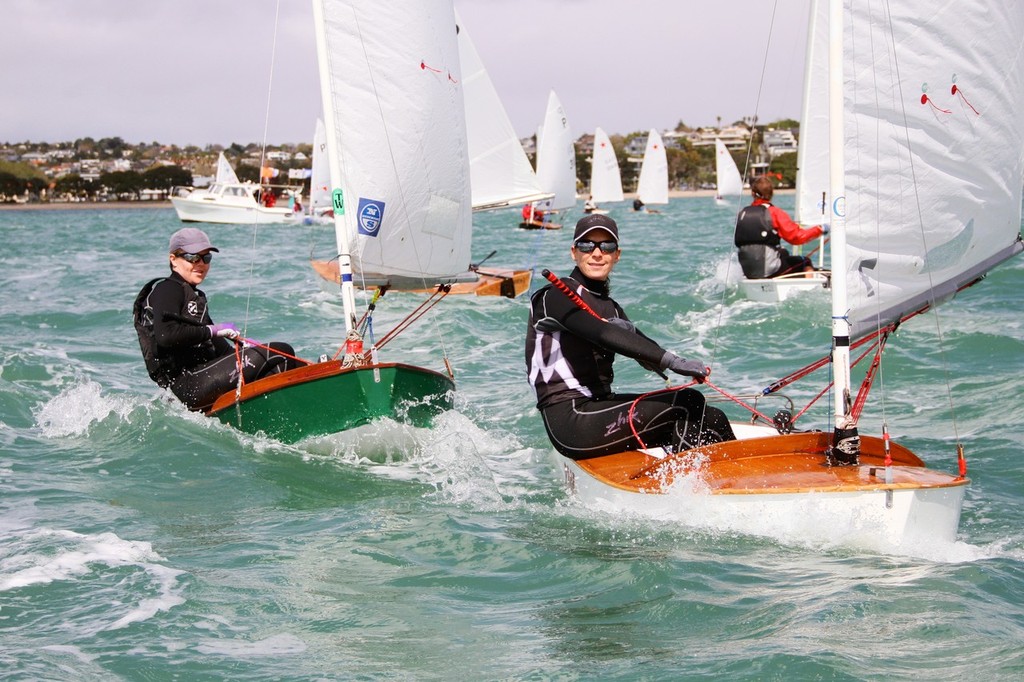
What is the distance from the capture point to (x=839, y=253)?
210 inches

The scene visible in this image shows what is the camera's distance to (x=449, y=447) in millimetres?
7516

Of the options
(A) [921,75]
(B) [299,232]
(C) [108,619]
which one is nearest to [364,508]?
(C) [108,619]

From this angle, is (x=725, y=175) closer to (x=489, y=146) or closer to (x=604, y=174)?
(x=604, y=174)

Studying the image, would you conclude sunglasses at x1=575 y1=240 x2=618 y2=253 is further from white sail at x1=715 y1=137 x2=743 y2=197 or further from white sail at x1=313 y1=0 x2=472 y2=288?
white sail at x1=715 y1=137 x2=743 y2=197

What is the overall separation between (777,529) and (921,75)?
86.7 inches

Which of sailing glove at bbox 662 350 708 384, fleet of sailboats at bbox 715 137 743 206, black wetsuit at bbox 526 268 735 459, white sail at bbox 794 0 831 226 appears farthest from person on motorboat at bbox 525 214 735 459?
fleet of sailboats at bbox 715 137 743 206

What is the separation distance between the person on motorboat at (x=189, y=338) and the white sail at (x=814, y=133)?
10.6 meters

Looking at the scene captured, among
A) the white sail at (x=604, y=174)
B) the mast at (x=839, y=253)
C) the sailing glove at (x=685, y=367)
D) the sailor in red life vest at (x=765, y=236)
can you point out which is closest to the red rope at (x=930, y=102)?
the mast at (x=839, y=253)

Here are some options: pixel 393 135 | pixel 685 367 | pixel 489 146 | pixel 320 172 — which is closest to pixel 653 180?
pixel 320 172

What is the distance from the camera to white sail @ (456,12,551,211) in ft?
68.7

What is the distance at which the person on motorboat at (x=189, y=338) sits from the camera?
24.1ft

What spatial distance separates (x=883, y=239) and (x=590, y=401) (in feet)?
5.19

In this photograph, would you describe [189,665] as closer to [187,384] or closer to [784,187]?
[187,384]

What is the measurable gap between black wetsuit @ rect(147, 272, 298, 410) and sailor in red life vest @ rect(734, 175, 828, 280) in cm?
710
